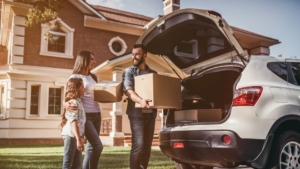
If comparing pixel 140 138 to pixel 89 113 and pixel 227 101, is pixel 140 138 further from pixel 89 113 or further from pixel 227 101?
Result: pixel 227 101

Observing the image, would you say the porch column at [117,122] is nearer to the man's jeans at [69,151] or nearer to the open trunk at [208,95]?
the open trunk at [208,95]

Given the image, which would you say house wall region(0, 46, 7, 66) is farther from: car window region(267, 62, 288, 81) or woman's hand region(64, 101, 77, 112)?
car window region(267, 62, 288, 81)

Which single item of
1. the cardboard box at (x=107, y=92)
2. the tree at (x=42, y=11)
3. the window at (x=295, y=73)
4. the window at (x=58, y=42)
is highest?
the window at (x=58, y=42)

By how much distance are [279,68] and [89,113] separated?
263 cm

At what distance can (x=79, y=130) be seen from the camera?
158 inches

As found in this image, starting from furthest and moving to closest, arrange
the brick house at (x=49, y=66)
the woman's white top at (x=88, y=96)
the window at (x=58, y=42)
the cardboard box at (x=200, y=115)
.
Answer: the window at (x=58, y=42) < the brick house at (x=49, y=66) < the cardboard box at (x=200, y=115) < the woman's white top at (x=88, y=96)

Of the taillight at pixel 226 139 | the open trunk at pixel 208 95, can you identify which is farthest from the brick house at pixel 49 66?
the taillight at pixel 226 139

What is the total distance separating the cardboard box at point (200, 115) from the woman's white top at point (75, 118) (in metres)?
1.50

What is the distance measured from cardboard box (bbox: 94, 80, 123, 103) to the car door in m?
2.29

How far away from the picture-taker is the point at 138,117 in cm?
434

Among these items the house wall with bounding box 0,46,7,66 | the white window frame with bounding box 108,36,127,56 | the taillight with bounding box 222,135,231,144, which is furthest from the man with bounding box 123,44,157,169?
the house wall with bounding box 0,46,7,66

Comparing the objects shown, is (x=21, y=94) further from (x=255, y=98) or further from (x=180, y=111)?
(x=255, y=98)

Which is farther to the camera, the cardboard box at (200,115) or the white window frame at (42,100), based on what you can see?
the white window frame at (42,100)

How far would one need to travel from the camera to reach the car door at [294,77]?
4.37 m
